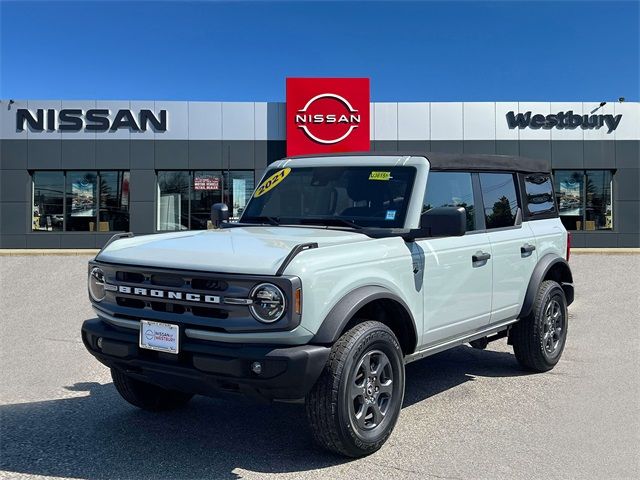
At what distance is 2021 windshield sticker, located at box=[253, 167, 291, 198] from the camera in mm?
5340

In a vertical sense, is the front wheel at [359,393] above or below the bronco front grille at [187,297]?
below

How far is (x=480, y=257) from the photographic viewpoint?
194 inches

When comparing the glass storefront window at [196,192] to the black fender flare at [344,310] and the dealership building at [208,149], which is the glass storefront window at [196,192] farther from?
the black fender flare at [344,310]

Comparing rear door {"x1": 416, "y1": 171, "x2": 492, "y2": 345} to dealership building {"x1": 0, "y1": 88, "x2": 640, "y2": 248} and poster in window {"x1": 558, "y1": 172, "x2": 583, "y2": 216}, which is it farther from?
poster in window {"x1": 558, "y1": 172, "x2": 583, "y2": 216}

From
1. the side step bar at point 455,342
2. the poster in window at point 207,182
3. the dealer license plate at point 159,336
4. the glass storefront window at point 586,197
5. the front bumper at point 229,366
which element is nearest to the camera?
the front bumper at point 229,366

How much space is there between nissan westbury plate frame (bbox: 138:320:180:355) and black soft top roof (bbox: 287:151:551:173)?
2302mm

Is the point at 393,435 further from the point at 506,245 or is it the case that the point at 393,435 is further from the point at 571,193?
the point at 571,193

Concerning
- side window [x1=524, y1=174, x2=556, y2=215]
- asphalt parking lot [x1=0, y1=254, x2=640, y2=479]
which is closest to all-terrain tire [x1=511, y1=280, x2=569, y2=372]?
asphalt parking lot [x1=0, y1=254, x2=640, y2=479]

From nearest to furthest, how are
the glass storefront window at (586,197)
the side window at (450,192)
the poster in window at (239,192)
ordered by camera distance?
the side window at (450,192)
the poster in window at (239,192)
the glass storefront window at (586,197)

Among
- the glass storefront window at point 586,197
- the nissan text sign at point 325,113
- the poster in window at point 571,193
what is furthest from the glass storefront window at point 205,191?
the poster in window at point 571,193

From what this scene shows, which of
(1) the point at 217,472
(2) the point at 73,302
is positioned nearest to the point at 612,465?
(1) the point at 217,472

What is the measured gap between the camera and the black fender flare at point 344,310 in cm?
348

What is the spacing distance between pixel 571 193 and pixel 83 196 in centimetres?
1754

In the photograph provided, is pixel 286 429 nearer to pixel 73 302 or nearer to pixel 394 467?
pixel 394 467
